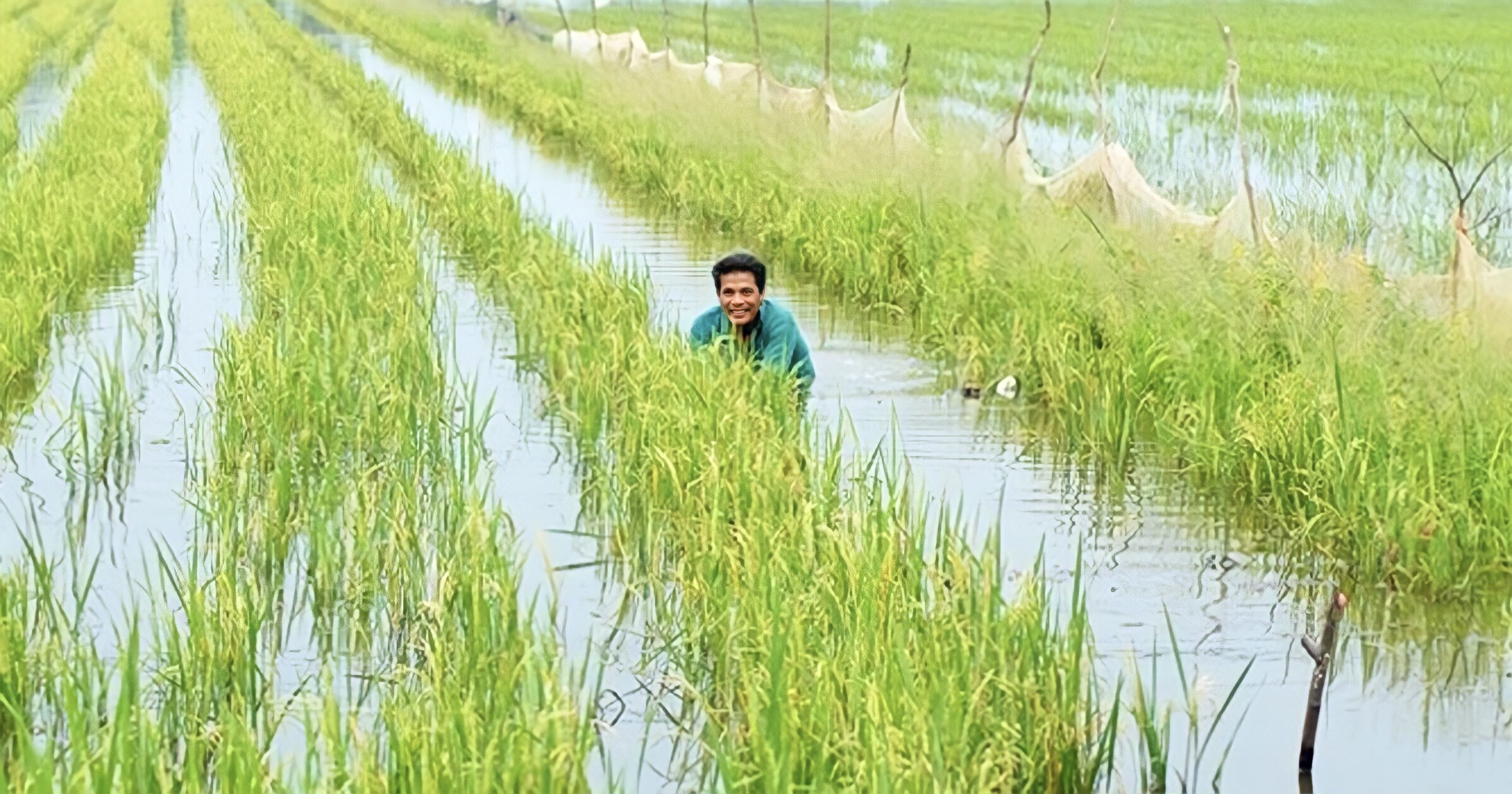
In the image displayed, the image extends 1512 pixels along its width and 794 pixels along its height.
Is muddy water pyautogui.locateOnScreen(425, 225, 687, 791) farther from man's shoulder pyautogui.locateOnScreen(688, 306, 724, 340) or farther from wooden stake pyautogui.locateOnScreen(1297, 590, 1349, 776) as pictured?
wooden stake pyautogui.locateOnScreen(1297, 590, 1349, 776)

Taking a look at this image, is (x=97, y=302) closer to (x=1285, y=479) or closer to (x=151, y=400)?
(x=151, y=400)

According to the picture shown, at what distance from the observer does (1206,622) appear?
4258mm

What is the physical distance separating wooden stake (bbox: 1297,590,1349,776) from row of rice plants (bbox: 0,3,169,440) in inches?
147

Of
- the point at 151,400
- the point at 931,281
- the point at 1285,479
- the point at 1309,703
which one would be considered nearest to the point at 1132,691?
the point at 1309,703

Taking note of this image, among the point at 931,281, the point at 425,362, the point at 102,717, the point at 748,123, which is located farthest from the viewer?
the point at 748,123

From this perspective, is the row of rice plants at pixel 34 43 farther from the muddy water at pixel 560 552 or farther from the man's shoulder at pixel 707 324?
the man's shoulder at pixel 707 324

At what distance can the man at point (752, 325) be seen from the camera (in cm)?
552

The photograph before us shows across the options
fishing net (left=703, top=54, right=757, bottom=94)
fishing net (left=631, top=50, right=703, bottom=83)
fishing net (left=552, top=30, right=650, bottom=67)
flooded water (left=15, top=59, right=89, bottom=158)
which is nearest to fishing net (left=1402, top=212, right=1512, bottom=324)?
flooded water (left=15, top=59, right=89, bottom=158)

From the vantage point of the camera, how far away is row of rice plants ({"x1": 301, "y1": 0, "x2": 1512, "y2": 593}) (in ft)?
15.3

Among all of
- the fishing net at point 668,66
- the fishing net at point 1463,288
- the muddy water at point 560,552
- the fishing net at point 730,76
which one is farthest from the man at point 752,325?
the fishing net at point 668,66

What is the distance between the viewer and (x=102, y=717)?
352 centimetres

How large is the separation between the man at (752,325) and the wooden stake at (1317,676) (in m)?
2.27

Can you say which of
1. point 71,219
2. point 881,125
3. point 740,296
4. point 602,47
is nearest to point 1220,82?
point 602,47

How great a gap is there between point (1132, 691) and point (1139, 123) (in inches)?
375
